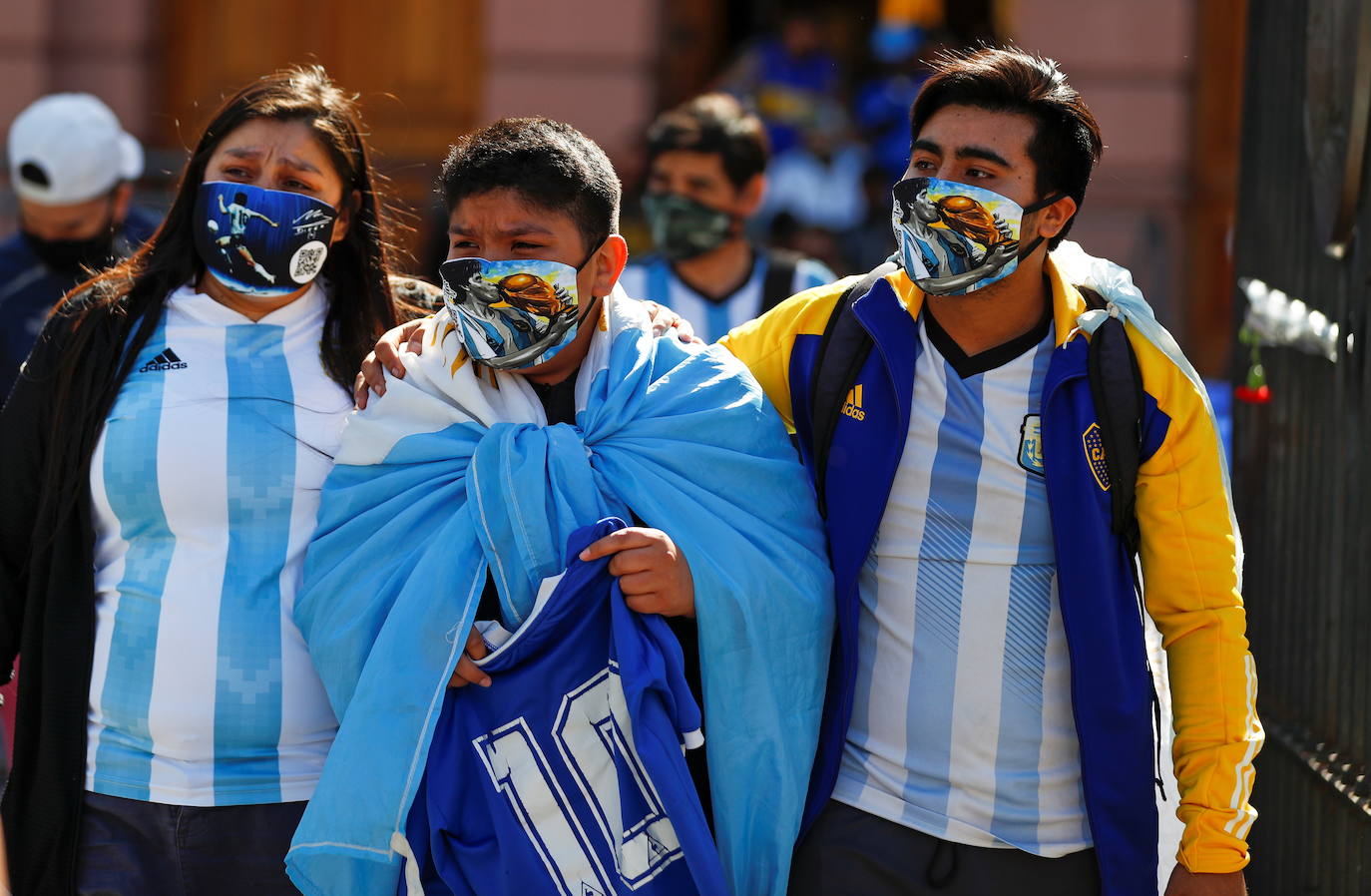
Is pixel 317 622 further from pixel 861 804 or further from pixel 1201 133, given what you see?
pixel 1201 133

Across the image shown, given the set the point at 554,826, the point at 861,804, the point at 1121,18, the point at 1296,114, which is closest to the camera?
the point at 554,826

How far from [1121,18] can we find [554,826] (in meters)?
8.94

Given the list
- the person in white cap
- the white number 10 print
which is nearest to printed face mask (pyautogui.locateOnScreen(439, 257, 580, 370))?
the white number 10 print

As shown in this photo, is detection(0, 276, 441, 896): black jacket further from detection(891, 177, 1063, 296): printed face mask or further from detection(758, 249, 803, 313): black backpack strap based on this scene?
detection(758, 249, 803, 313): black backpack strap

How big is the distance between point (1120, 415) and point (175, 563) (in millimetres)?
1766

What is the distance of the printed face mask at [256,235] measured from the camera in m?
3.30

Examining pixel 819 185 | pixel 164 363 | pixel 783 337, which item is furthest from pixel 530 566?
pixel 819 185

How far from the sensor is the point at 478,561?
284 centimetres

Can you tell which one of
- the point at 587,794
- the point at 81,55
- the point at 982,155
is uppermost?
the point at 81,55

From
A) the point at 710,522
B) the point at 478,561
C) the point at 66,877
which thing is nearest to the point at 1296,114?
the point at 710,522

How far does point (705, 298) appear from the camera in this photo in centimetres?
567

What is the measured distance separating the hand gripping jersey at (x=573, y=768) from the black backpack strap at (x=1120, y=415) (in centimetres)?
83

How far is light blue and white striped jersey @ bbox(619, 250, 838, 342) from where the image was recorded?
5625 millimetres

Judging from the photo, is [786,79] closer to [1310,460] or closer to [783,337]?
[1310,460]
